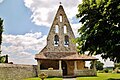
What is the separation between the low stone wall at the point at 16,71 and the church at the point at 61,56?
2333 millimetres

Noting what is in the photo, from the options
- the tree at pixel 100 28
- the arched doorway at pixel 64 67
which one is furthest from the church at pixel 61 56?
the tree at pixel 100 28

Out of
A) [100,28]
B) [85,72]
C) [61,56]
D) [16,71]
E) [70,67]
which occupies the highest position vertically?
[100,28]

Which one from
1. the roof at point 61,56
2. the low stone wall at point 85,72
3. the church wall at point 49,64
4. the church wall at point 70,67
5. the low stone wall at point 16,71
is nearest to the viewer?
the low stone wall at point 16,71

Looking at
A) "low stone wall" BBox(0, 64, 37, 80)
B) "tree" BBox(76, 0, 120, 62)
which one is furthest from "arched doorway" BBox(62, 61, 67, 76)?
"tree" BBox(76, 0, 120, 62)

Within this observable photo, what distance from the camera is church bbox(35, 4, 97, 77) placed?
40812 mm

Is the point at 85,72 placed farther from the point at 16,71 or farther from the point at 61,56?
the point at 16,71

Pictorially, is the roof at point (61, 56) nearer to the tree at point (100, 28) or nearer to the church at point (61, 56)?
the church at point (61, 56)

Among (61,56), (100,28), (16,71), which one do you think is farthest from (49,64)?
(100,28)

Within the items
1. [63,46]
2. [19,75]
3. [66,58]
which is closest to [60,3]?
[63,46]

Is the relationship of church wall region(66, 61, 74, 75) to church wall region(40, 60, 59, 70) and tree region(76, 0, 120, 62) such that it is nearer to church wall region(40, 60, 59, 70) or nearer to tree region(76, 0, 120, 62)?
church wall region(40, 60, 59, 70)

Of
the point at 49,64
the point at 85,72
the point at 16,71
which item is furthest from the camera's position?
the point at 49,64

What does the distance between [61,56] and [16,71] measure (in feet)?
43.3

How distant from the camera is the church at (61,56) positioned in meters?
40.8

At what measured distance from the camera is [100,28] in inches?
950
